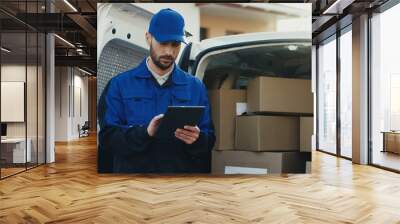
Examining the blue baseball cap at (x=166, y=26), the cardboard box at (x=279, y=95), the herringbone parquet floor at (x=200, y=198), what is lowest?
the herringbone parquet floor at (x=200, y=198)

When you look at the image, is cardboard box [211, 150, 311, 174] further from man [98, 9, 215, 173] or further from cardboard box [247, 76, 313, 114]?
cardboard box [247, 76, 313, 114]

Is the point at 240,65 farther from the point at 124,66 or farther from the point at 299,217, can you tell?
the point at 299,217

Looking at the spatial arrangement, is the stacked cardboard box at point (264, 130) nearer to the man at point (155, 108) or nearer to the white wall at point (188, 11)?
the man at point (155, 108)

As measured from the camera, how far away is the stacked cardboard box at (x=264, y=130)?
6.61 metres

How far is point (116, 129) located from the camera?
6.53 meters

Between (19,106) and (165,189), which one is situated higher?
(19,106)

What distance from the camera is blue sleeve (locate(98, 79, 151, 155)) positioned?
6453mm

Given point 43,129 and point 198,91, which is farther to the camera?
point 43,129

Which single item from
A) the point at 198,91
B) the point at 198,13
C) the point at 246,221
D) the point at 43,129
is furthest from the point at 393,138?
the point at 43,129

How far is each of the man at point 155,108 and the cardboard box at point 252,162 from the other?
0.71 ft

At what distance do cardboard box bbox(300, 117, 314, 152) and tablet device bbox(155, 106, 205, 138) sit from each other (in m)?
1.70

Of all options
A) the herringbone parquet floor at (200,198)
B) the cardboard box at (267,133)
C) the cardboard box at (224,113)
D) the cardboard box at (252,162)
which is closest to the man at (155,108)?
the cardboard box at (224,113)

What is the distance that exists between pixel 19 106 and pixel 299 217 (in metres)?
5.75

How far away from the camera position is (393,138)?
748 cm
